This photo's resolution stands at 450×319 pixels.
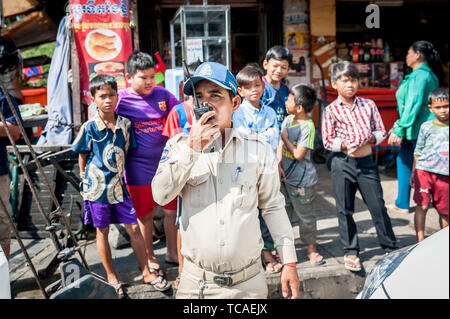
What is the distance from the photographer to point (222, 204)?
190cm

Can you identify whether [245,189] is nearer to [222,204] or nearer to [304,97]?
[222,204]

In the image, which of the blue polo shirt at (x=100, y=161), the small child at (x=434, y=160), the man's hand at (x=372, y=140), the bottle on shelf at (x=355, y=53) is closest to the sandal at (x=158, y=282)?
the blue polo shirt at (x=100, y=161)

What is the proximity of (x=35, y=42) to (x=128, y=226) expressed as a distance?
6.00m

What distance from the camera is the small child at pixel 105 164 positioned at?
10.2ft

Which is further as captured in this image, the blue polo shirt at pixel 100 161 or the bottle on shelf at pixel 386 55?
the bottle on shelf at pixel 386 55

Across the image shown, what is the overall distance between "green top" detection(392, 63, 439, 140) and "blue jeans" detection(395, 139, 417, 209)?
236 millimetres

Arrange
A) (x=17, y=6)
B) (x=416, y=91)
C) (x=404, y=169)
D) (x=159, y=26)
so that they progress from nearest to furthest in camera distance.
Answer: (x=416, y=91) < (x=404, y=169) < (x=17, y=6) < (x=159, y=26)

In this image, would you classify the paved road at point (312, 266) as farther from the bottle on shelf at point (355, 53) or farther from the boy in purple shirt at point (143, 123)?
the bottle on shelf at point (355, 53)

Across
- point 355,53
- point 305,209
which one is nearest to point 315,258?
point 305,209

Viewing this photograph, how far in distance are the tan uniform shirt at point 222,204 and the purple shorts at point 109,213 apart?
133 cm

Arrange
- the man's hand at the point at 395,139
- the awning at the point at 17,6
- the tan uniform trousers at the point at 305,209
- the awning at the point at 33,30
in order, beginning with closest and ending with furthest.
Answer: the tan uniform trousers at the point at 305,209 → the man's hand at the point at 395,139 → the awning at the point at 17,6 → the awning at the point at 33,30

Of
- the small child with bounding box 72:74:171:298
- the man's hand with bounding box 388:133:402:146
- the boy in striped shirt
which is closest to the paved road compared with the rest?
the boy in striped shirt

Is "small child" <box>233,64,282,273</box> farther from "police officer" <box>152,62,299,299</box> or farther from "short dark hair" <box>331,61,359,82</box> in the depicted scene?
"police officer" <box>152,62,299,299</box>

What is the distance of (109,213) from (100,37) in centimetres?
243
